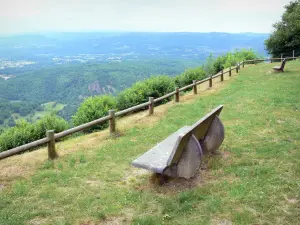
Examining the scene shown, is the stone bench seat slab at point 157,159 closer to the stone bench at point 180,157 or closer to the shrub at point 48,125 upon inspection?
the stone bench at point 180,157

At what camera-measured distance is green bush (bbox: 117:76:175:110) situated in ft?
89.6

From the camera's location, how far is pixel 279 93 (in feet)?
49.4

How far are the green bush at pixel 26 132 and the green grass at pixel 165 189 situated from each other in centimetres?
1236

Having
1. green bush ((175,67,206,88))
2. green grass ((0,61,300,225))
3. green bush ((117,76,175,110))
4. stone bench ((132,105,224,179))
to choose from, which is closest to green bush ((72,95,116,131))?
green bush ((117,76,175,110))

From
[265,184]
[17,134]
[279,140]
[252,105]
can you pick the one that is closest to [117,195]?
[265,184]

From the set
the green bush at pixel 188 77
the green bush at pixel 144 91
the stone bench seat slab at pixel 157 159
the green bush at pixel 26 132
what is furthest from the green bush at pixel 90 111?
the stone bench seat slab at pixel 157 159

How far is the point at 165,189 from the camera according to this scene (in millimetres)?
5578

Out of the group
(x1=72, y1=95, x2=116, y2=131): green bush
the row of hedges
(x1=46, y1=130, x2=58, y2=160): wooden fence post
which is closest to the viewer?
(x1=46, y1=130, x2=58, y2=160): wooden fence post

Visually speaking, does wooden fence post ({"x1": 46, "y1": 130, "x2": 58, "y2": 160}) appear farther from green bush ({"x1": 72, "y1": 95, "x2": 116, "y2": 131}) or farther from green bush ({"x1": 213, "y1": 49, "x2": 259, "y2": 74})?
green bush ({"x1": 213, "y1": 49, "x2": 259, "y2": 74})

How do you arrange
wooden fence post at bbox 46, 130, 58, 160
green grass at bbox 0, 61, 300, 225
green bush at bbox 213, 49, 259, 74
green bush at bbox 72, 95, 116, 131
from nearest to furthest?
green grass at bbox 0, 61, 300, 225 → wooden fence post at bbox 46, 130, 58, 160 → green bush at bbox 72, 95, 116, 131 → green bush at bbox 213, 49, 259, 74

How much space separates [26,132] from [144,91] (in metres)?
11.6

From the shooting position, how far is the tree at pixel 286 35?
131ft

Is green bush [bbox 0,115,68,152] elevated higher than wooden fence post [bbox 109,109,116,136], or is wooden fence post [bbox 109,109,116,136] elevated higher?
wooden fence post [bbox 109,109,116,136]

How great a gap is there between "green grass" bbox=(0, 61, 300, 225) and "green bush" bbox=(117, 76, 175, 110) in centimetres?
1799
